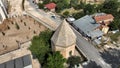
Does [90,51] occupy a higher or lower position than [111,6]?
lower

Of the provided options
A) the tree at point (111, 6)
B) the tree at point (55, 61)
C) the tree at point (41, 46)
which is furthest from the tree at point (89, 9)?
the tree at point (55, 61)

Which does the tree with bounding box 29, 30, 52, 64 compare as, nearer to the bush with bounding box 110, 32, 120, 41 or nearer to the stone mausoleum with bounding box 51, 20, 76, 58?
the stone mausoleum with bounding box 51, 20, 76, 58

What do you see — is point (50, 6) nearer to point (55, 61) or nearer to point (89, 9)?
point (89, 9)

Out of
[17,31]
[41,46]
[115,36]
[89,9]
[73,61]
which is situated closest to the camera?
[41,46]

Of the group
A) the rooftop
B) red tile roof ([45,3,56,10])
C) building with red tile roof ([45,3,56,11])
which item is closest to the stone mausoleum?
the rooftop

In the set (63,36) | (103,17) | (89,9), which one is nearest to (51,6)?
(89,9)

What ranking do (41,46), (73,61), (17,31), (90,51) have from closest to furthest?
(41,46)
(73,61)
(17,31)
(90,51)

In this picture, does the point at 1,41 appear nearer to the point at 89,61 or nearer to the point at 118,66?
the point at 89,61
